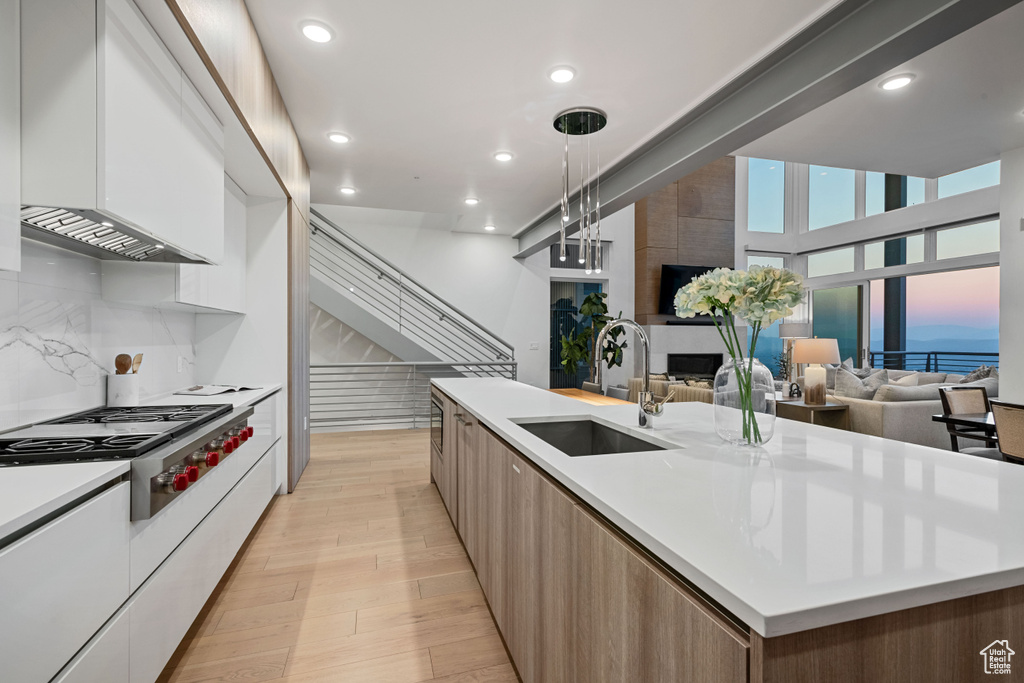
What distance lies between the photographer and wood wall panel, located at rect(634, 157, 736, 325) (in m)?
7.83

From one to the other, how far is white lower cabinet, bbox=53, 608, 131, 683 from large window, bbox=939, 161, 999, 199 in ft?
28.6

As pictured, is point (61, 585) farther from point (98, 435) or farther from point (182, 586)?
point (182, 586)

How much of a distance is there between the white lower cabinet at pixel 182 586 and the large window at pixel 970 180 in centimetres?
845

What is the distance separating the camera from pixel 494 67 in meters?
2.67

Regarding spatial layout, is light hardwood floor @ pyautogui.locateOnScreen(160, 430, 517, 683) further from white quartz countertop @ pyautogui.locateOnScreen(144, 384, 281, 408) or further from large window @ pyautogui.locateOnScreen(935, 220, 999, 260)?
large window @ pyautogui.locateOnScreen(935, 220, 999, 260)

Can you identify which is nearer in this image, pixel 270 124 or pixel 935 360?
pixel 270 124

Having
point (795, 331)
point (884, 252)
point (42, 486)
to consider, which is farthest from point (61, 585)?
point (884, 252)

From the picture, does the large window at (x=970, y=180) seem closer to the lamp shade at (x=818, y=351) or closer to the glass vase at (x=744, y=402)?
the lamp shade at (x=818, y=351)

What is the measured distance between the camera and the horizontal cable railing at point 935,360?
6.78m

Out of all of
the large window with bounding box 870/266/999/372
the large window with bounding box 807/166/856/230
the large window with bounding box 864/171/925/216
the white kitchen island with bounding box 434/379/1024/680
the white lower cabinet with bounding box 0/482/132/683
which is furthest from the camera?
the large window with bounding box 807/166/856/230

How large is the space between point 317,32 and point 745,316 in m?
2.37

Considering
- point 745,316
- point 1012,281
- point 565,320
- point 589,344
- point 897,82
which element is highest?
point 897,82

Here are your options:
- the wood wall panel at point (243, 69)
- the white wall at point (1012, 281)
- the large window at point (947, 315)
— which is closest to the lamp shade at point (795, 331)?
the large window at point (947, 315)

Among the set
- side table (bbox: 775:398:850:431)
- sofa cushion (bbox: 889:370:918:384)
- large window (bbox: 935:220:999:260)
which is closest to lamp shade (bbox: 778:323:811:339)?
sofa cushion (bbox: 889:370:918:384)
